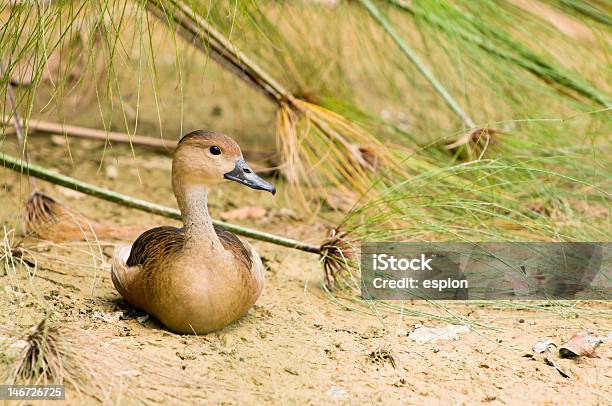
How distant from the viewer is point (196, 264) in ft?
6.95

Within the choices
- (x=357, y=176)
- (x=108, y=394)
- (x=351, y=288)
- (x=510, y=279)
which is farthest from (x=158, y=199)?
(x=108, y=394)

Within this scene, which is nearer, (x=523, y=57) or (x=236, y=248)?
(x=236, y=248)

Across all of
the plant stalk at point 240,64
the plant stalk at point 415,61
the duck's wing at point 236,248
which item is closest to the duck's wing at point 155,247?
the duck's wing at point 236,248

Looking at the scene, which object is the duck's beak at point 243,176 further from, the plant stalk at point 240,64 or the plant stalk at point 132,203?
the plant stalk at point 240,64

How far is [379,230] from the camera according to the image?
97.5 inches

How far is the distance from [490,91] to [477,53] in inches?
7.7

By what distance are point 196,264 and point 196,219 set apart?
0.39 feet

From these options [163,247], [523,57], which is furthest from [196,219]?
[523,57]

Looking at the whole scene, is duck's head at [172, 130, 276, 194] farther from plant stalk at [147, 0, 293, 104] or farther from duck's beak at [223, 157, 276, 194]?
plant stalk at [147, 0, 293, 104]

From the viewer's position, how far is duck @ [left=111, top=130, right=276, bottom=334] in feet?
6.91

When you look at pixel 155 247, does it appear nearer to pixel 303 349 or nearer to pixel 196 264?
pixel 196 264

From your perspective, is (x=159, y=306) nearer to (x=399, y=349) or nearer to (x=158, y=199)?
(x=399, y=349)

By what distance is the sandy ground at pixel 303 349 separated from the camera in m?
1.88

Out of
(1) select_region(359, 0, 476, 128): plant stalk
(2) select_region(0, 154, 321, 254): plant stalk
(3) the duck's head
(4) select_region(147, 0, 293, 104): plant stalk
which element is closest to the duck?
(3) the duck's head
